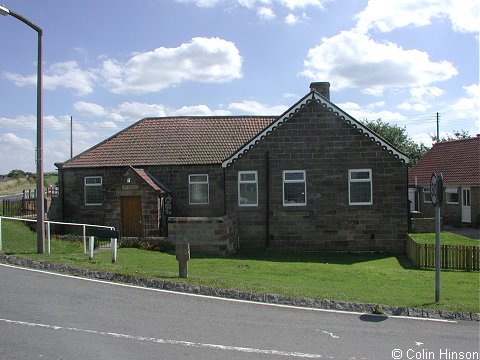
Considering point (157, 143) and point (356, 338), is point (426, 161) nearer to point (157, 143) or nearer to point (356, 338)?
point (157, 143)

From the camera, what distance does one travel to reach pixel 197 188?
27062 millimetres

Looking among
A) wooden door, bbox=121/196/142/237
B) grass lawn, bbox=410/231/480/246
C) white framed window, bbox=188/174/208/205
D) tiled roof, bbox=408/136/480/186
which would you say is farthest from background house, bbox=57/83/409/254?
tiled roof, bbox=408/136/480/186

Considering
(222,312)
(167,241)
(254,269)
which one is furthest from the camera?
(167,241)

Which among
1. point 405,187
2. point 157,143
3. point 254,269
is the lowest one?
point 254,269

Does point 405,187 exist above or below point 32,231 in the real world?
above

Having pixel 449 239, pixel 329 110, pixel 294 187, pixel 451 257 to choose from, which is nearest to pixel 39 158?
pixel 294 187

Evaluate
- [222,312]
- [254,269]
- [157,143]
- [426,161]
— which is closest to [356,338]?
[222,312]

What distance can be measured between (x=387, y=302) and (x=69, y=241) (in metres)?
15.9

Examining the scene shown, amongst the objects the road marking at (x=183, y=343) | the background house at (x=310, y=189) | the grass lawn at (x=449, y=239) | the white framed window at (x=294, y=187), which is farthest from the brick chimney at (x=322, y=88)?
the road marking at (x=183, y=343)

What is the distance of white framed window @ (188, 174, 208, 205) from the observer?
27.0 m

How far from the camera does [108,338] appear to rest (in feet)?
24.6

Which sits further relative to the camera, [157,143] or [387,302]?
[157,143]

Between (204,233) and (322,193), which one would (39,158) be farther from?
(322,193)

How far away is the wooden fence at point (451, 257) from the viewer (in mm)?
18469
